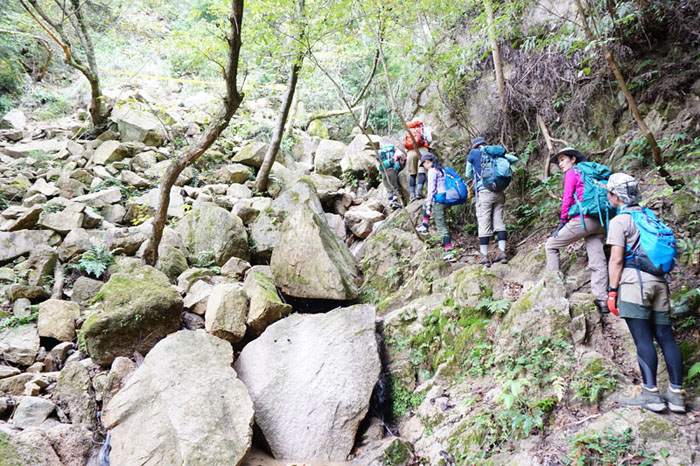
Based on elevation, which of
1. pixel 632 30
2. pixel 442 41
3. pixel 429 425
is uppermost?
pixel 442 41

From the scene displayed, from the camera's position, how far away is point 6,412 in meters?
4.77

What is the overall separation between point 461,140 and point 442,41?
3.80 m

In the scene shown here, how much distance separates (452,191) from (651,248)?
4015 millimetres

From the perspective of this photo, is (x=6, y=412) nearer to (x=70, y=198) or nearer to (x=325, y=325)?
(x=325, y=325)

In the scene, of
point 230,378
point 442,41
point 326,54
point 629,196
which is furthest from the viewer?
point 326,54

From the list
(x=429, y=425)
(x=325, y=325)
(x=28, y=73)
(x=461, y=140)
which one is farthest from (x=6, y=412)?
(x=28, y=73)

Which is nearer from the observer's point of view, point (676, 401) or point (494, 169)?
point (676, 401)

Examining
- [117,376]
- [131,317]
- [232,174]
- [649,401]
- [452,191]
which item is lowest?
[117,376]

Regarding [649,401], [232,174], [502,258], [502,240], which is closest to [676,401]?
[649,401]

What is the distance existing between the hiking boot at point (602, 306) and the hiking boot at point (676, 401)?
52.0 inches

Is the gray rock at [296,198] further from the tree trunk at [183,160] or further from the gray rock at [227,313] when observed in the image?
the gray rock at [227,313]

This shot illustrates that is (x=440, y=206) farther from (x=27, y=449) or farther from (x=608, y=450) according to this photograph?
(x=27, y=449)

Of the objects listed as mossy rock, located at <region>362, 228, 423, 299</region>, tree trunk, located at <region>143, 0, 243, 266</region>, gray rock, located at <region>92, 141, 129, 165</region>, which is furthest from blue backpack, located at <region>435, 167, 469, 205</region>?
gray rock, located at <region>92, 141, 129, 165</region>

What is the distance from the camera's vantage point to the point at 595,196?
4.52 m
